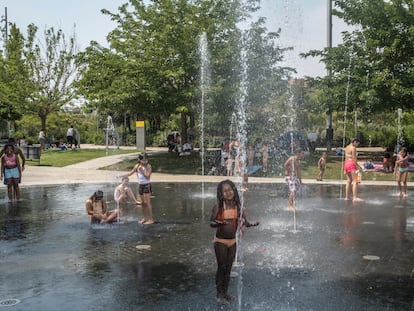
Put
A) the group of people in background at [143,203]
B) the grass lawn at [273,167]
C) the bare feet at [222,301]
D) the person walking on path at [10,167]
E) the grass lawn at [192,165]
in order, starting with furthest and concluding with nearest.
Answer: the grass lawn at [192,165] < the grass lawn at [273,167] < the person walking on path at [10,167] < the group of people in background at [143,203] < the bare feet at [222,301]

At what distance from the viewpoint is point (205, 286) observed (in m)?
6.66

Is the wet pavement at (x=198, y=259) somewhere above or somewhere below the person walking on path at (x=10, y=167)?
below

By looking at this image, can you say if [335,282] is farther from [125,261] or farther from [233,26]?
[233,26]

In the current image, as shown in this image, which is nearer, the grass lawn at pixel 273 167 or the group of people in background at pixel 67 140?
the grass lawn at pixel 273 167

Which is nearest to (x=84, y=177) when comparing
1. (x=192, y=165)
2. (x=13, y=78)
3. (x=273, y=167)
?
(x=192, y=165)

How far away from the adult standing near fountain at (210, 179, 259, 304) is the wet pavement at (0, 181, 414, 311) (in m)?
0.26

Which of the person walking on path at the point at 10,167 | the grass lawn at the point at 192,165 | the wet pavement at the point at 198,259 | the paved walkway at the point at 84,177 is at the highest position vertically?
the person walking on path at the point at 10,167

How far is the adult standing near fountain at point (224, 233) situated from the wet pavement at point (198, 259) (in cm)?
26

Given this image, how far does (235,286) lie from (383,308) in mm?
1870

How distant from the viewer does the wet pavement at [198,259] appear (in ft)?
20.3

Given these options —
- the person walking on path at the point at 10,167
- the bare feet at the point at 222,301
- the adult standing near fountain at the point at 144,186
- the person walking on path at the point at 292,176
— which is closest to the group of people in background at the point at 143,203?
the adult standing near fountain at the point at 144,186

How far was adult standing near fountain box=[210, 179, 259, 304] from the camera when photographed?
19.7 feet

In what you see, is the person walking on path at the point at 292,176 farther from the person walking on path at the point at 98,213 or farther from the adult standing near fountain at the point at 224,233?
the adult standing near fountain at the point at 224,233

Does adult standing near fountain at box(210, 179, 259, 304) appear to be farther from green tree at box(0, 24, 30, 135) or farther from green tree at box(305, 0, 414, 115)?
green tree at box(0, 24, 30, 135)
